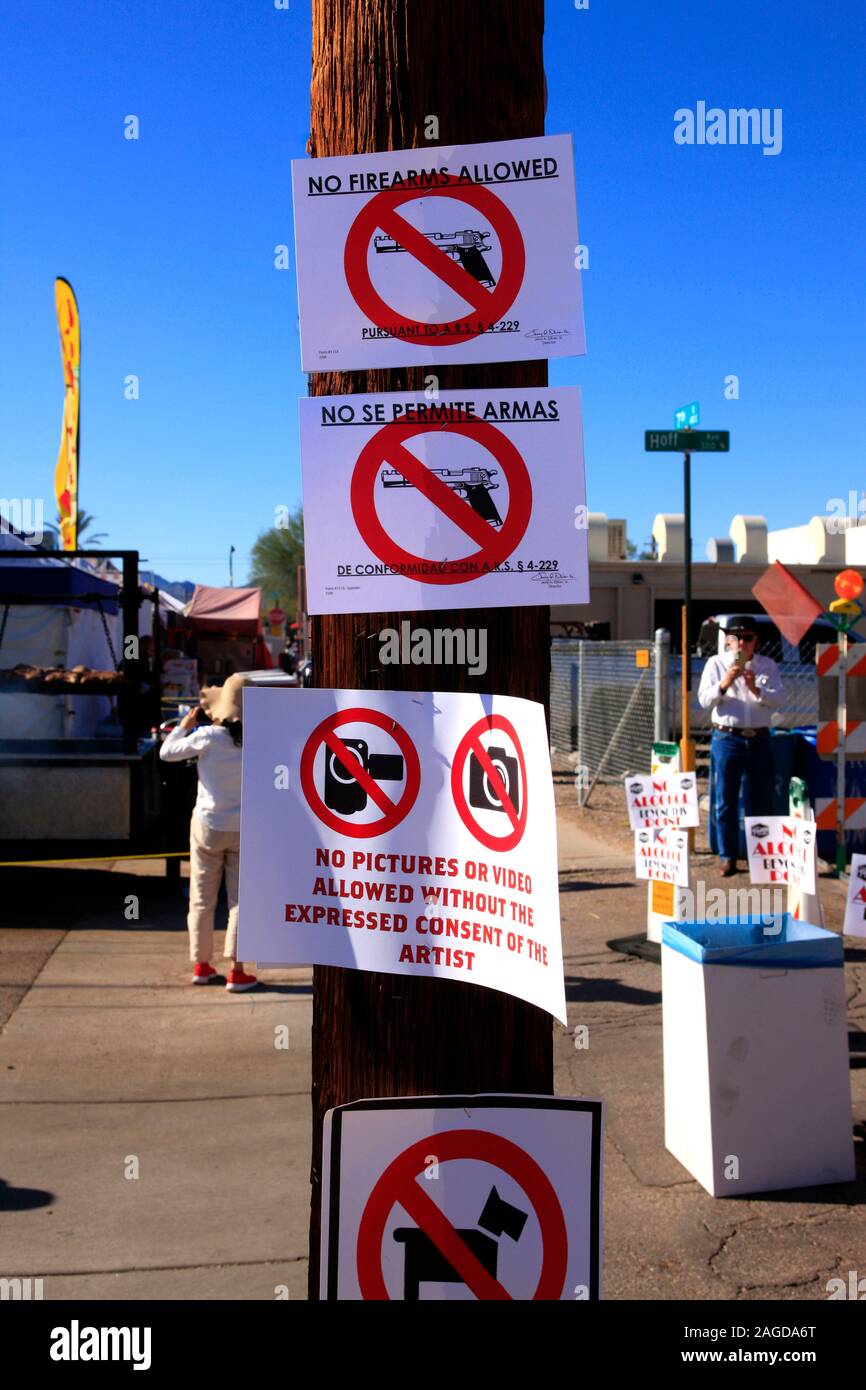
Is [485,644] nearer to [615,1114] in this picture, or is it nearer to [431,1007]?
[431,1007]

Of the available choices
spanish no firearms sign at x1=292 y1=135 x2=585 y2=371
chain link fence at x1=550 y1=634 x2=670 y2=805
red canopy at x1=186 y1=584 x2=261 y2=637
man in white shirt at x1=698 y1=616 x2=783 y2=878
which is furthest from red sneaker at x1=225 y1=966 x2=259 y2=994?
red canopy at x1=186 y1=584 x2=261 y2=637

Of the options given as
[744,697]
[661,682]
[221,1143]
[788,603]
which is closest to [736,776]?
[744,697]

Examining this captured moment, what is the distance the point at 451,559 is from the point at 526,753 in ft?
1.20

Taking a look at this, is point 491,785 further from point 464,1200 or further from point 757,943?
point 757,943

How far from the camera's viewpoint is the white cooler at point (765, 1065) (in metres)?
4.24

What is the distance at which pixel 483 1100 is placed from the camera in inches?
78.6

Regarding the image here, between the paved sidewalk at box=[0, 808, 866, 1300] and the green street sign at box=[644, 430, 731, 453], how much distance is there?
406 cm

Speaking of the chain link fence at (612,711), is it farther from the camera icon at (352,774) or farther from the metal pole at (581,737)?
the camera icon at (352,774)

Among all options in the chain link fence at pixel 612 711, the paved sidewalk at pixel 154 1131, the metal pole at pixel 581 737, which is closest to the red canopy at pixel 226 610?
the chain link fence at pixel 612 711

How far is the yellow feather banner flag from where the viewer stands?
1517 centimetres

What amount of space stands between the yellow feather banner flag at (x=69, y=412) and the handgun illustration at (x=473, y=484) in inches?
546

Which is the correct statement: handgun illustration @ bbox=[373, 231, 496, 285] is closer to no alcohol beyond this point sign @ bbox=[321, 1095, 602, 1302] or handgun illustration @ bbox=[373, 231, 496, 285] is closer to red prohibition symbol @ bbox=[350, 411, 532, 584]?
red prohibition symbol @ bbox=[350, 411, 532, 584]
